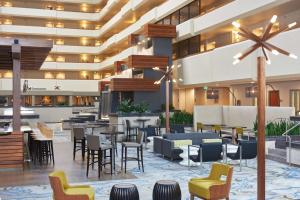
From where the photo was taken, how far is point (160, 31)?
28328 mm

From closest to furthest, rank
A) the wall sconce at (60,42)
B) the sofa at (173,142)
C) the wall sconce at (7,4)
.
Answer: the sofa at (173,142) < the wall sconce at (7,4) < the wall sconce at (60,42)

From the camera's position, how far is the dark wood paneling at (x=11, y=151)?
12.6 m

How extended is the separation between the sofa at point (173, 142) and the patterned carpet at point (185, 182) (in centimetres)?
38

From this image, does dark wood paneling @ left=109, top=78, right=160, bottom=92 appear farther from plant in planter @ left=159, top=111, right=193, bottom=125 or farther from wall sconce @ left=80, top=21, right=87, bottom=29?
wall sconce @ left=80, top=21, right=87, bottom=29

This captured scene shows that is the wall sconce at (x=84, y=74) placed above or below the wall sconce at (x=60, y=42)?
below

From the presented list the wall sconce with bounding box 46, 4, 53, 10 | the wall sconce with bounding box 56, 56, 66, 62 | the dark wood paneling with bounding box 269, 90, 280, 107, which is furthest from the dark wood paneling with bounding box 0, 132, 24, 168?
the wall sconce with bounding box 46, 4, 53, 10

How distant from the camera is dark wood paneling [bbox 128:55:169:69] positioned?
91.1 ft

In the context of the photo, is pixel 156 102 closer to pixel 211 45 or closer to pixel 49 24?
pixel 211 45

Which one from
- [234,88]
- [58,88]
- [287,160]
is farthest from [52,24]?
[287,160]

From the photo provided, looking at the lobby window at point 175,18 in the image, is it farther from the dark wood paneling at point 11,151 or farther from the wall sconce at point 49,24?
the wall sconce at point 49,24

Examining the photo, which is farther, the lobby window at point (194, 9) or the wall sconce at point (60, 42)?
the wall sconce at point (60, 42)

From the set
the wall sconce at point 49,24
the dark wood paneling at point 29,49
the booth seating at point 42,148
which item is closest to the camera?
the dark wood paneling at point 29,49

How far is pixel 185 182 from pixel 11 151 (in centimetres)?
550

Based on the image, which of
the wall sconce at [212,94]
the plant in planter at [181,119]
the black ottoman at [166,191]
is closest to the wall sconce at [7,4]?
Result: the wall sconce at [212,94]
